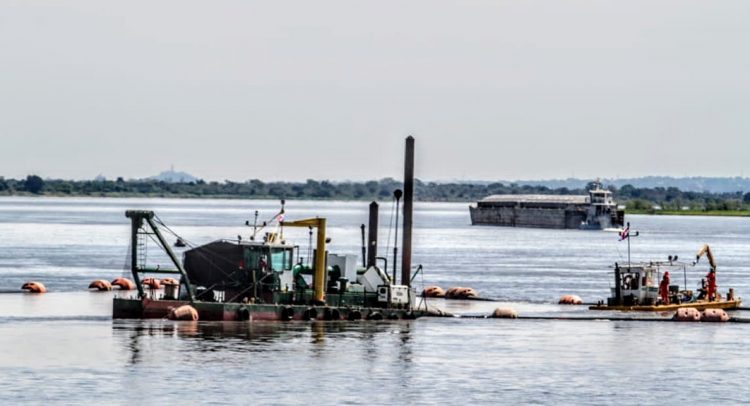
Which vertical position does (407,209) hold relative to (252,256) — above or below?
above

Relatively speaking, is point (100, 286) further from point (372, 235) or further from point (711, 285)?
point (711, 285)

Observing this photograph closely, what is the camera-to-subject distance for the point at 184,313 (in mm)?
75000

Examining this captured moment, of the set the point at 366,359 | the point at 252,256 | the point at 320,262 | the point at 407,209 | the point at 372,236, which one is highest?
the point at 407,209

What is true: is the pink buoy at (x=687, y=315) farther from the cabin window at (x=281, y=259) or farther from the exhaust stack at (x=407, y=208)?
the cabin window at (x=281, y=259)

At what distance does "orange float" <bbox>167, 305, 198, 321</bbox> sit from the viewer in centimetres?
7494

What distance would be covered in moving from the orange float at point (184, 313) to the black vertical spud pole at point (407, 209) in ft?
48.4

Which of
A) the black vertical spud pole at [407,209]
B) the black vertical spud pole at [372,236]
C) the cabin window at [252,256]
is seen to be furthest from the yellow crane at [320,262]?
the black vertical spud pole at [372,236]

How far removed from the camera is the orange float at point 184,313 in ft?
246

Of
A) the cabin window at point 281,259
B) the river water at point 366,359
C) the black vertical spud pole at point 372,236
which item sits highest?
the black vertical spud pole at point 372,236

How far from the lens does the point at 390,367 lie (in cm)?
6259

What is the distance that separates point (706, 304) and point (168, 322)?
34583 mm

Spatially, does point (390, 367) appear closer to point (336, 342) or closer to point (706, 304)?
point (336, 342)

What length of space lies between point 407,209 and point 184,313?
16.8 m

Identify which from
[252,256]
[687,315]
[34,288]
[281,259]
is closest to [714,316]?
[687,315]
